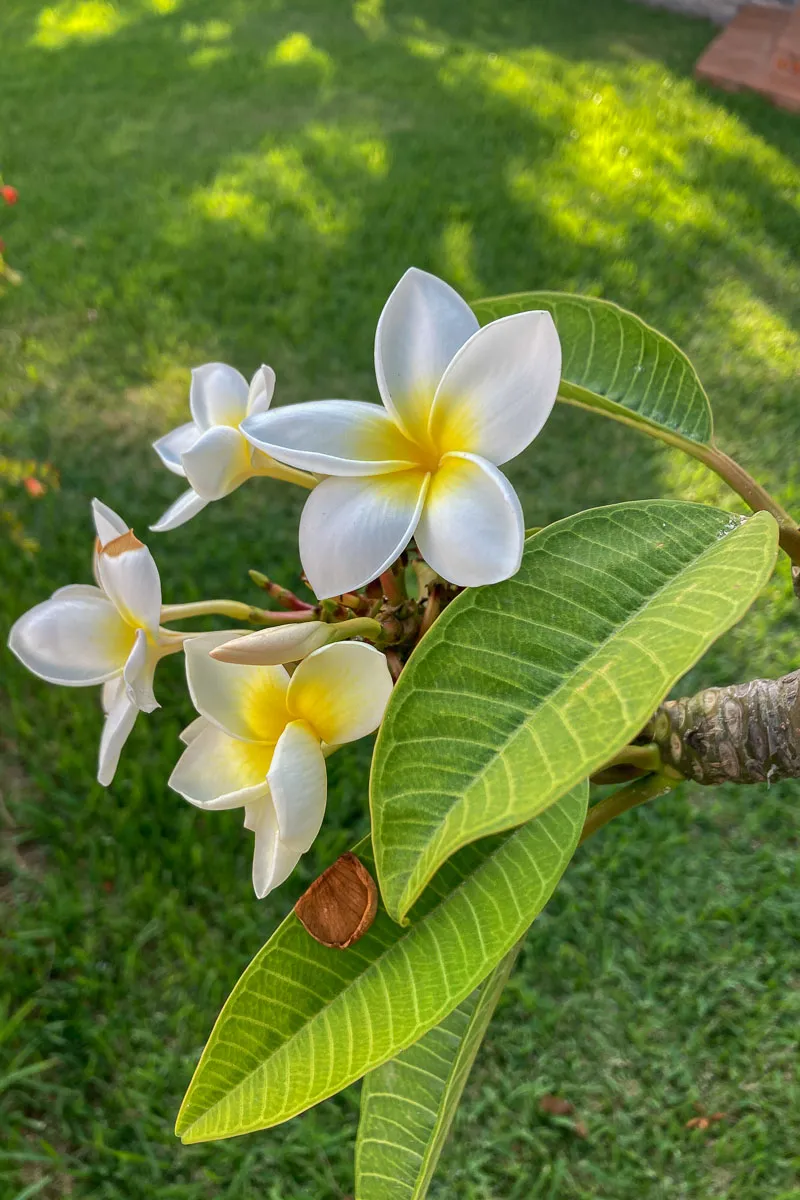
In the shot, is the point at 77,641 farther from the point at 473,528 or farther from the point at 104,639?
the point at 473,528

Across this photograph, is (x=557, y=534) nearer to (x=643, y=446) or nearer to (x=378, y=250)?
(x=643, y=446)

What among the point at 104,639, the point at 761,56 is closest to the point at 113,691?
the point at 104,639

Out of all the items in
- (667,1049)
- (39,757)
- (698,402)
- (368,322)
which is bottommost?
(39,757)

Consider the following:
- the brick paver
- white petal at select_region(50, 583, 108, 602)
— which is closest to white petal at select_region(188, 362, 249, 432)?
white petal at select_region(50, 583, 108, 602)

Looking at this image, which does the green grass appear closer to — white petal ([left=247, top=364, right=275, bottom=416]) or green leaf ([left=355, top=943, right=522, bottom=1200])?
green leaf ([left=355, top=943, right=522, bottom=1200])

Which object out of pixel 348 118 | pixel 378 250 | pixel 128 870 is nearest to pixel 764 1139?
pixel 128 870

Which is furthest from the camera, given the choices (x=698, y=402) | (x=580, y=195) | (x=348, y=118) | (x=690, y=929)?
(x=348, y=118)
